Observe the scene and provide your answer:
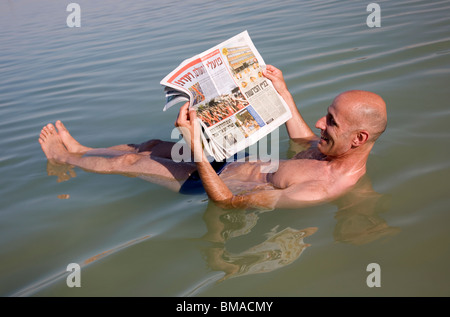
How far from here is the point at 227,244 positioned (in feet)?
9.71

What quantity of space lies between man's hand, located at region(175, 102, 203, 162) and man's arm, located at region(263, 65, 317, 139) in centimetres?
98

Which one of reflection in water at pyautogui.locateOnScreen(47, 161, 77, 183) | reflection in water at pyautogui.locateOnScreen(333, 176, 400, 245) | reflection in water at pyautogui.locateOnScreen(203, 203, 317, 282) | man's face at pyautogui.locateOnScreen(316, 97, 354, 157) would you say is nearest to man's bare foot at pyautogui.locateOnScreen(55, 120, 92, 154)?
reflection in water at pyautogui.locateOnScreen(47, 161, 77, 183)

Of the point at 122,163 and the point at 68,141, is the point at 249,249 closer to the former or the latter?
the point at 122,163

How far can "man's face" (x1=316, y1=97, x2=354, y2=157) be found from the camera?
303cm

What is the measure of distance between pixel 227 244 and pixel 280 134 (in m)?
1.97

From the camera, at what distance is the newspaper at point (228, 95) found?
3.23 m

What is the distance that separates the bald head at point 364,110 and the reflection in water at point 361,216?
1.81 ft

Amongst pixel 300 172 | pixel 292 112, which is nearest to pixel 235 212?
pixel 300 172

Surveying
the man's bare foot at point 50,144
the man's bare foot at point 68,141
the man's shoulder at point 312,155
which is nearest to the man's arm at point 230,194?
the man's shoulder at point 312,155

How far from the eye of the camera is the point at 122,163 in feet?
13.1

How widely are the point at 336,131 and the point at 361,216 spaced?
2.08 ft
